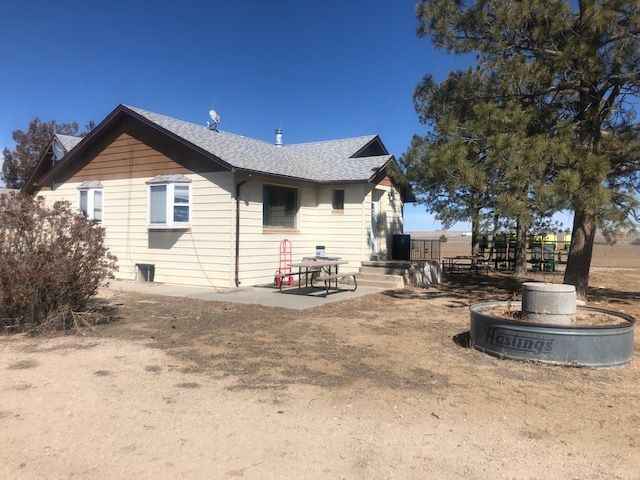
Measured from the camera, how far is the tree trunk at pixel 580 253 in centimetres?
1134

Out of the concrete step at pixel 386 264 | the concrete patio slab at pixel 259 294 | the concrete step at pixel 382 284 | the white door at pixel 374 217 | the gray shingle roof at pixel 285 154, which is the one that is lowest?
the concrete patio slab at pixel 259 294

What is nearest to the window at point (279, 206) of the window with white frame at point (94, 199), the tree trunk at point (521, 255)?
the window with white frame at point (94, 199)

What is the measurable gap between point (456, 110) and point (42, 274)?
8819 millimetres

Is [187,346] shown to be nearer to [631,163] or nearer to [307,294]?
[307,294]

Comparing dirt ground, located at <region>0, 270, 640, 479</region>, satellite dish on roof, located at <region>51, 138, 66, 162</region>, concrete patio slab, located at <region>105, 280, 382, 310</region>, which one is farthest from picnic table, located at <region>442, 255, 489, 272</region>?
satellite dish on roof, located at <region>51, 138, 66, 162</region>

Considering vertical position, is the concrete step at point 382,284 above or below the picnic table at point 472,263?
below

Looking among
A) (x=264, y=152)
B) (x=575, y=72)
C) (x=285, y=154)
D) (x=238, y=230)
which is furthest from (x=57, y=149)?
(x=575, y=72)

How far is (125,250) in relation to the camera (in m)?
15.0

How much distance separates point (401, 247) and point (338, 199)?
296 centimetres

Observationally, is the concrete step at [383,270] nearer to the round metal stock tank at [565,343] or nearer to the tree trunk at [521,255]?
the tree trunk at [521,255]

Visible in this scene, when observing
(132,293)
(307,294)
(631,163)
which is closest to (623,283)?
(631,163)

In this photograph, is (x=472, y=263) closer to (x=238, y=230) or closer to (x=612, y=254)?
(x=238, y=230)

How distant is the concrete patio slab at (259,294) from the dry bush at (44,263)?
3.57m

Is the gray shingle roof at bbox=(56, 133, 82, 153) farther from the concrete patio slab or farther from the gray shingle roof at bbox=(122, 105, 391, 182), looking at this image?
the concrete patio slab
